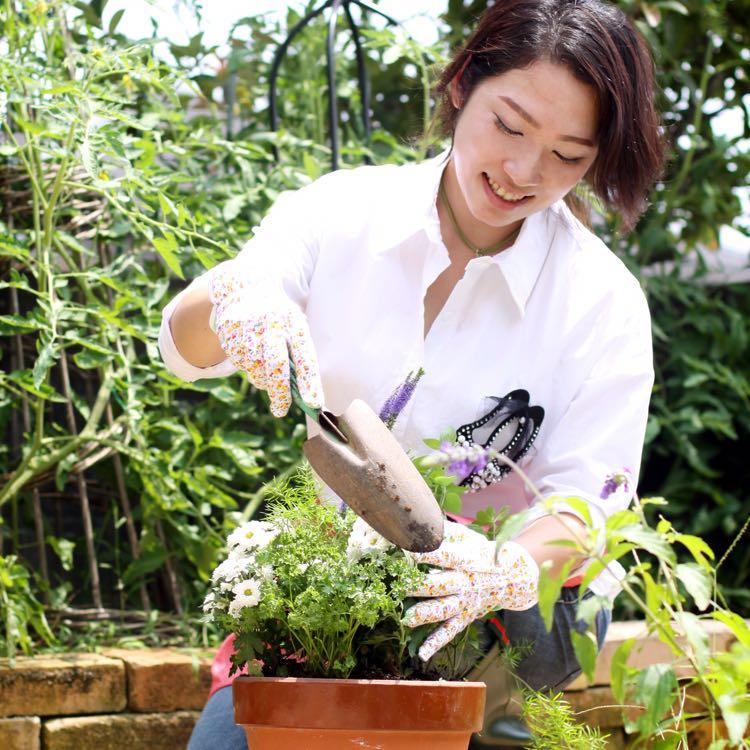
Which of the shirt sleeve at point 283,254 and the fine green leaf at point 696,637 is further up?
the shirt sleeve at point 283,254

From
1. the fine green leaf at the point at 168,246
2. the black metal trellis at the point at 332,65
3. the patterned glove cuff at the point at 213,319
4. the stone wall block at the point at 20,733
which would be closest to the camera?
the patterned glove cuff at the point at 213,319

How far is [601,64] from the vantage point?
57.5 inches

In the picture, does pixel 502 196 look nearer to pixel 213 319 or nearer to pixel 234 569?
pixel 213 319

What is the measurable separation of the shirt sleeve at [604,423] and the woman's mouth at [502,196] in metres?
0.22

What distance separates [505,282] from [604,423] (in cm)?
27

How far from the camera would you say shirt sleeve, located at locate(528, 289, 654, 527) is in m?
1.42

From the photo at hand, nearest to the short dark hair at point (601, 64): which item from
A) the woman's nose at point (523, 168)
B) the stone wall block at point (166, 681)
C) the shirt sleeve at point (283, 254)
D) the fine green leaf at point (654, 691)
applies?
the woman's nose at point (523, 168)

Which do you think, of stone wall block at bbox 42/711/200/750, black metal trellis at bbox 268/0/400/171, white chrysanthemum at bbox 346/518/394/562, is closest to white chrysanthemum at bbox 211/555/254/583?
white chrysanthemum at bbox 346/518/394/562

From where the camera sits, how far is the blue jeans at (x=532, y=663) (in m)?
1.35

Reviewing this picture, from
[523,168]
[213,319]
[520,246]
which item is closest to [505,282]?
[520,246]

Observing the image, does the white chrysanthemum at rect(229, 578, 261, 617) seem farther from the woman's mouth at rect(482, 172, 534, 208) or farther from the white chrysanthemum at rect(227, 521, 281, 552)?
the woman's mouth at rect(482, 172, 534, 208)

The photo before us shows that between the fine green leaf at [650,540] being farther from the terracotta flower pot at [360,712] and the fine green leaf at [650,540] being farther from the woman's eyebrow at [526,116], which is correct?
the woman's eyebrow at [526,116]

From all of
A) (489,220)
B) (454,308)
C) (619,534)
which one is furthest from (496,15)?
(619,534)

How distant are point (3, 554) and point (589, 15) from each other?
5.01ft
